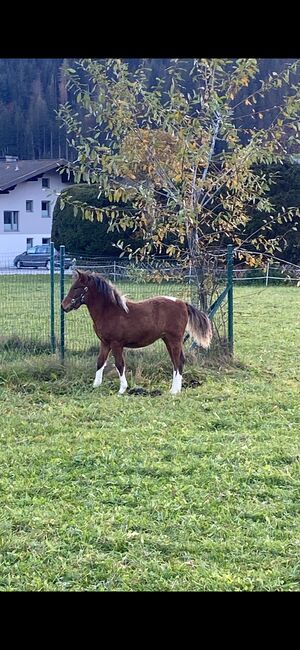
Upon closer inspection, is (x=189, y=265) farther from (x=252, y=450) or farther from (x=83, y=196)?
(x=83, y=196)

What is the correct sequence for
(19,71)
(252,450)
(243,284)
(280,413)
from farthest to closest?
1. (19,71)
2. (243,284)
3. (280,413)
4. (252,450)

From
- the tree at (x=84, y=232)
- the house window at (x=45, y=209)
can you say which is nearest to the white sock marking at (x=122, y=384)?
the tree at (x=84, y=232)

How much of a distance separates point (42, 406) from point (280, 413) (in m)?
2.24

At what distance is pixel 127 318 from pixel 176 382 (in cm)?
86

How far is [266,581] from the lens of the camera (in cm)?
296

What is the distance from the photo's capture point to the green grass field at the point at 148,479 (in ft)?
10.2

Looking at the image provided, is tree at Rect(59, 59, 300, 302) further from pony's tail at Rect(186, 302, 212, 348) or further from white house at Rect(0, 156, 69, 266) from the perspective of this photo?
white house at Rect(0, 156, 69, 266)

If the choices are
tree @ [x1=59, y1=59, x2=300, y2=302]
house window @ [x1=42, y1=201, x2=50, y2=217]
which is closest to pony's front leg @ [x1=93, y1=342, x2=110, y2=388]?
tree @ [x1=59, y1=59, x2=300, y2=302]

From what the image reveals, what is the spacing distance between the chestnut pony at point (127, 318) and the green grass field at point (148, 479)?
1.39 ft

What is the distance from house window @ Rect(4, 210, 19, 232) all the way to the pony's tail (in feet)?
119

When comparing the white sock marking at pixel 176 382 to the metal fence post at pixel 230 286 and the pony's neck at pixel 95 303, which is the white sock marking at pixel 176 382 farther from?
the metal fence post at pixel 230 286

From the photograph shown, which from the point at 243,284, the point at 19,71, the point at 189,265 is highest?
the point at 19,71
